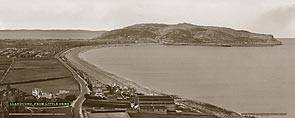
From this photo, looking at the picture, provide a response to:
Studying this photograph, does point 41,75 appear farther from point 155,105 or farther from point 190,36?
point 190,36

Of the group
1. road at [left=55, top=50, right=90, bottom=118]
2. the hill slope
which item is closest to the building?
road at [left=55, top=50, right=90, bottom=118]

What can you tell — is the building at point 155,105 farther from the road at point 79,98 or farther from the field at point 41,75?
the field at point 41,75

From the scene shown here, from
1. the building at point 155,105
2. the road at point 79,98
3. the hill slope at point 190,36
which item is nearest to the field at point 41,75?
the road at point 79,98

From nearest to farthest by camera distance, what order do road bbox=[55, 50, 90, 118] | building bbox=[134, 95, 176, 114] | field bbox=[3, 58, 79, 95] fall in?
road bbox=[55, 50, 90, 118] → building bbox=[134, 95, 176, 114] → field bbox=[3, 58, 79, 95]

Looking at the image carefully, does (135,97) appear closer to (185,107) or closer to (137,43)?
(185,107)

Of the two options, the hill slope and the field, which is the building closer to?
the field

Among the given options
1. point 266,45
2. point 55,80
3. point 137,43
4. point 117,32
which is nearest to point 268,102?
point 55,80
